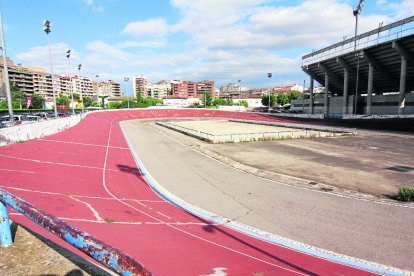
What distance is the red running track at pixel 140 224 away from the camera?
21.5ft

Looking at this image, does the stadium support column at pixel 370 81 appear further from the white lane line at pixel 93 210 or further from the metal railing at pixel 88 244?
the metal railing at pixel 88 244

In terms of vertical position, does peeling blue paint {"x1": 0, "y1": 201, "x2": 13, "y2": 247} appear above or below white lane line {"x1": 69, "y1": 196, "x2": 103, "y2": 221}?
above

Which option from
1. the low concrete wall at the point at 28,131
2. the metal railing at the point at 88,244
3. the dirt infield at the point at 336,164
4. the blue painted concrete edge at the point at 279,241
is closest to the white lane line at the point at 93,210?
the blue painted concrete edge at the point at 279,241

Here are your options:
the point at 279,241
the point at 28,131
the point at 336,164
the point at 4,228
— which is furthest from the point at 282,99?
→ the point at 4,228

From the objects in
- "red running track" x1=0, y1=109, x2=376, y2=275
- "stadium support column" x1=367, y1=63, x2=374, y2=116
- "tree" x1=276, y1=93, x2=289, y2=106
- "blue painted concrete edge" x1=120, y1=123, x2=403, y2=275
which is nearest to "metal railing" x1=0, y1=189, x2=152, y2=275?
"red running track" x1=0, y1=109, x2=376, y2=275

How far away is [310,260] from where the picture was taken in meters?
7.27

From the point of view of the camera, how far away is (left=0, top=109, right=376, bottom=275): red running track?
6547mm

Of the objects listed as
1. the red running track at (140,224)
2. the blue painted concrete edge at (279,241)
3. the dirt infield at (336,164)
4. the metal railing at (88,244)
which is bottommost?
the dirt infield at (336,164)

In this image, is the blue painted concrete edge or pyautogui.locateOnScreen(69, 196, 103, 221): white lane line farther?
pyautogui.locateOnScreen(69, 196, 103, 221): white lane line

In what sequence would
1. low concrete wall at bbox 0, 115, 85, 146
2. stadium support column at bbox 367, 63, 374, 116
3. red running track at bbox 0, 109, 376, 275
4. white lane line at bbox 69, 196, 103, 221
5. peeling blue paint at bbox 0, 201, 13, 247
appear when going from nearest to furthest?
peeling blue paint at bbox 0, 201, 13, 247
red running track at bbox 0, 109, 376, 275
white lane line at bbox 69, 196, 103, 221
low concrete wall at bbox 0, 115, 85, 146
stadium support column at bbox 367, 63, 374, 116

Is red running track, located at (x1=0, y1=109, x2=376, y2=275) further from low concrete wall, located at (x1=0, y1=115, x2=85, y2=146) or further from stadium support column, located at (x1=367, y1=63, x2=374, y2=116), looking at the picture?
stadium support column, located at (x1=367, y1=63, x2=374, y2=116)

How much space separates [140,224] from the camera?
8695 mm

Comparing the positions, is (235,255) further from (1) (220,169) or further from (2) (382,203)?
(1) (220,169)

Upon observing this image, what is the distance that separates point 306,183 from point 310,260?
313 inches
